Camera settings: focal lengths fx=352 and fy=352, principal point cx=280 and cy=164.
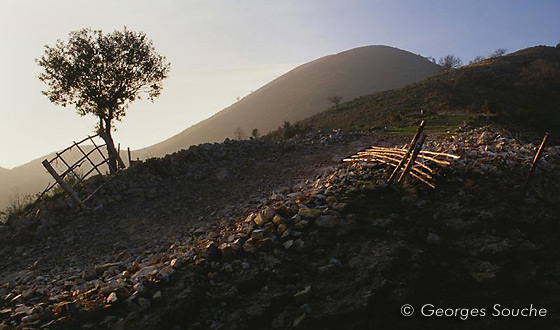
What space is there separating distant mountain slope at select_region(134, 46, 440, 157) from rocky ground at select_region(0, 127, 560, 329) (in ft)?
195

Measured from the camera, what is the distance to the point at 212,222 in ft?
29.7

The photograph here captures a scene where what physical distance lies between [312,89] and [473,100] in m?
56.3

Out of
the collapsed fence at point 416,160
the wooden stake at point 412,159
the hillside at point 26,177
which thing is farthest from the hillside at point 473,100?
the hillside at point 26,177

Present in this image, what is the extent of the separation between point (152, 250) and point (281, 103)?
7600cm

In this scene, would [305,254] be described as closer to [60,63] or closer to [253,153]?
[253,153]

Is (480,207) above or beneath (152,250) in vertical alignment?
beneath

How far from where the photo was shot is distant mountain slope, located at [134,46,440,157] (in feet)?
248

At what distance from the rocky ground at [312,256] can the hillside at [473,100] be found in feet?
43.6

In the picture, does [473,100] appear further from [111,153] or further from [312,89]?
[312,89]

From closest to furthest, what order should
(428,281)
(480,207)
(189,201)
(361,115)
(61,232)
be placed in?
1. (428,281)
2. (480,207)
3. (61,232)
4. (189,201)
5. (361,115)

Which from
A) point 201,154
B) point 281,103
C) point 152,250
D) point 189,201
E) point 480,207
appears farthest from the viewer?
point 281,103

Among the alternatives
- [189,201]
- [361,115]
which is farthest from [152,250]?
[361,115]

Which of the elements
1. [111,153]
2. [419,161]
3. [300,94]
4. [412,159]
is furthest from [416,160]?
[300,94]

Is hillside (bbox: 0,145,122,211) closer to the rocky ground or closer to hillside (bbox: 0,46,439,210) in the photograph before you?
hillside (bbox: 0,46,439,210)
